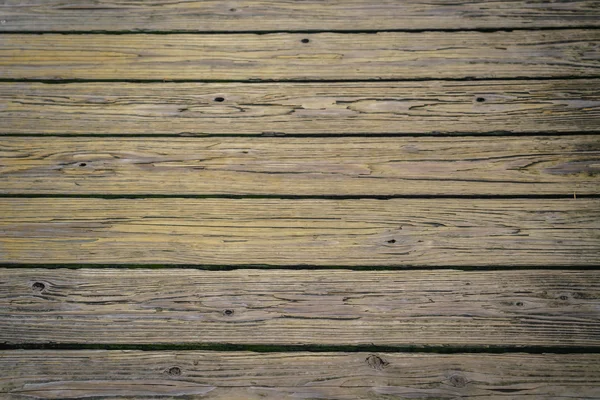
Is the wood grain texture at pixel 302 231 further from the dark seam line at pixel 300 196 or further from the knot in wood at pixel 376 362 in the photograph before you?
the knot in wood at pixel 376 362

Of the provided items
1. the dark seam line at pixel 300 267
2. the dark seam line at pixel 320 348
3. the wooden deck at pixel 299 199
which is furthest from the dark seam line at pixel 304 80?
the dark seam line at pixel 320 348

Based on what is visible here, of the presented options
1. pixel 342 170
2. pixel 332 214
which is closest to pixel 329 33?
pixel 342 170

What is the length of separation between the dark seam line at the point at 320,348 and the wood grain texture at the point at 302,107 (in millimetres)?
613

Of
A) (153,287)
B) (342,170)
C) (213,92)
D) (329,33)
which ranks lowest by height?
(153,287)

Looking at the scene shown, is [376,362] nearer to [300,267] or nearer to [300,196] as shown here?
[300,267]

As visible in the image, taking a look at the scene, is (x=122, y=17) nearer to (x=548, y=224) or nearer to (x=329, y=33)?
(x=329, y=33)

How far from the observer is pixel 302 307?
146 centimetres

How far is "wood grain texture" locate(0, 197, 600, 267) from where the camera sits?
1520 millimetres

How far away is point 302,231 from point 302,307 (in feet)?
0.67

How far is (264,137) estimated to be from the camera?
1692 mm

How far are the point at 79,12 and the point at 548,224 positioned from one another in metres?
1.59

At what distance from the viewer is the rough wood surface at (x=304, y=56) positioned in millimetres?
1799

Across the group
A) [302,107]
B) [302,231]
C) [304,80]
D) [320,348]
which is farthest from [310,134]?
[320,348]

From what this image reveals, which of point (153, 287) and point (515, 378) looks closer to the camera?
point (515, 378)
